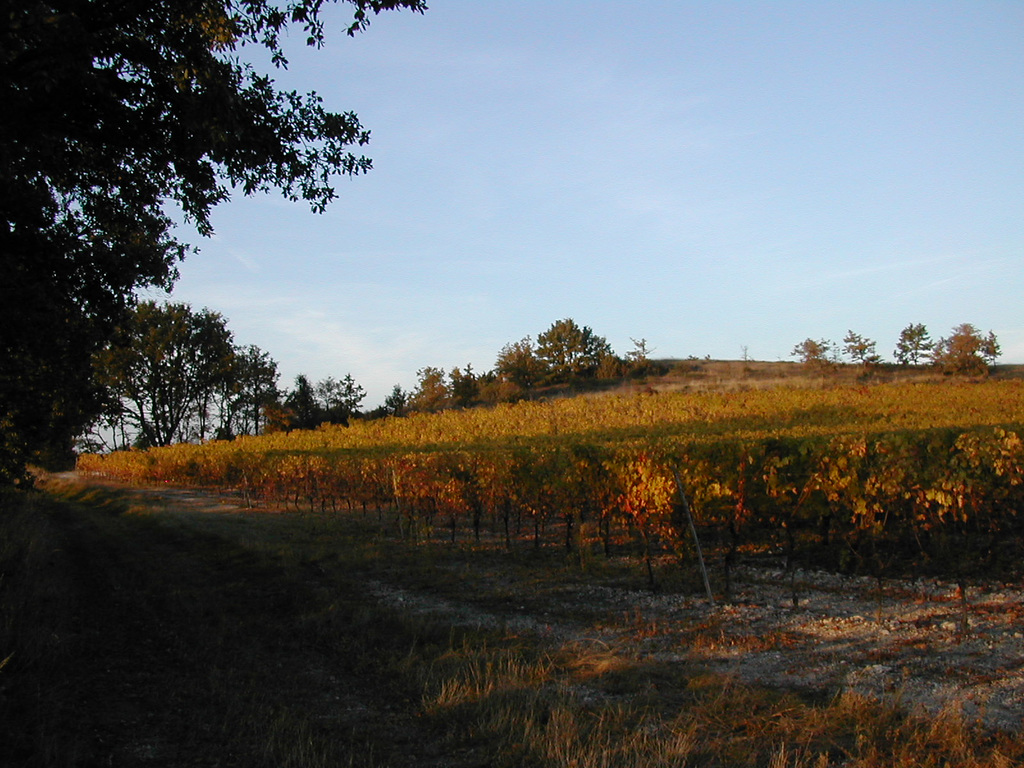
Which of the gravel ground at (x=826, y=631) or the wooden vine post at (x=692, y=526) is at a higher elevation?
the wooden vine post at (x=692, y=526)

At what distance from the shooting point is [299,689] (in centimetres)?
567

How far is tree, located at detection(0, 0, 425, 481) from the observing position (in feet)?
20.4

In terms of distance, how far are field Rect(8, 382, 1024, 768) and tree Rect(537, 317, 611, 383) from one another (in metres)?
35.5

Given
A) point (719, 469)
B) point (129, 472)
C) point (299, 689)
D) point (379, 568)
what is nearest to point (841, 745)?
point (299, 689)

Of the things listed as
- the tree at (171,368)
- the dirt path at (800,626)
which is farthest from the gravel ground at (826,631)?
the tree at (171,368)

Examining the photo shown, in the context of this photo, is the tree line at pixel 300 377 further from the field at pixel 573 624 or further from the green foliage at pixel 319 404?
the field at pixel 573 624

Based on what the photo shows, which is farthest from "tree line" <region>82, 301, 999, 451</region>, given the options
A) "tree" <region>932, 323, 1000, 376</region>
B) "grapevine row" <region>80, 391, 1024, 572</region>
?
"grapevine row" <region>80, 391, 1024, 572</region>

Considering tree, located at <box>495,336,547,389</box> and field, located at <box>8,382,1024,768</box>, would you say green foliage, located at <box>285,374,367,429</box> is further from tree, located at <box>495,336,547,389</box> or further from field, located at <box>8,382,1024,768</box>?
field, located at <box>8,382,1024,768</box>

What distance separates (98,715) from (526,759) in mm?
3358

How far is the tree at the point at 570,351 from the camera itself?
50812mm

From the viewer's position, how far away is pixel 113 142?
7.29 metres

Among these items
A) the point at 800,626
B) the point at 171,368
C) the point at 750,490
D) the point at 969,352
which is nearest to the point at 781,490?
the point at 750,490

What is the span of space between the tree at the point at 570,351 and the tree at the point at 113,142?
41.8 m

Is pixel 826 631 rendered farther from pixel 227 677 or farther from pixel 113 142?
pixel 113 142
